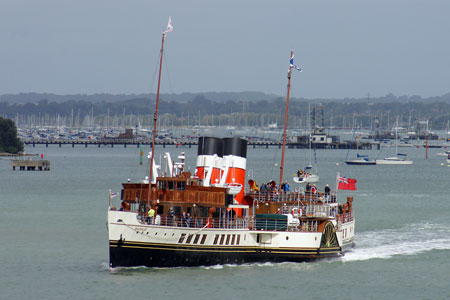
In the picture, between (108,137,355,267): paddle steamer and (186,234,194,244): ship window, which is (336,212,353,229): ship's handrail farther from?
(186,234,194,244): ship window

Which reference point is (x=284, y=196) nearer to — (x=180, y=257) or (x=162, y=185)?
(x=162, y=185)

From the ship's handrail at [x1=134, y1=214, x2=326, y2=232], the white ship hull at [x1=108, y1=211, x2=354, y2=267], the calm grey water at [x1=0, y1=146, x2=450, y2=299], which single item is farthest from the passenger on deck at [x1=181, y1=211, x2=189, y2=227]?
the calm grey water at [x1=0, y1=146, x2=450, y2=299]

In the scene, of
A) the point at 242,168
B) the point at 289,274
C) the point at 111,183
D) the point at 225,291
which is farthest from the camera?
the point at 111,183

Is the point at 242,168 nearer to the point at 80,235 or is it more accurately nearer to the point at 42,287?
the point at 42,287

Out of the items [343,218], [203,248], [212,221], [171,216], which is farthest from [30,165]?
[203,248]

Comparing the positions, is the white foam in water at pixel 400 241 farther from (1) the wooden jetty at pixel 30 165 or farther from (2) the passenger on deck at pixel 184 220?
(1) the wooden jetty at pixel 30 165

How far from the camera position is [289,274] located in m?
46.4

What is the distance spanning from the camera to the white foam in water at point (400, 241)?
2173 inches

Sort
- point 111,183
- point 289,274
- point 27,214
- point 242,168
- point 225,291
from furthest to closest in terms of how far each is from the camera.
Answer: point 111,183 → point 27,214 → point 242,168 → point 289,274 → point 225,291

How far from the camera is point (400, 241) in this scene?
201 ft

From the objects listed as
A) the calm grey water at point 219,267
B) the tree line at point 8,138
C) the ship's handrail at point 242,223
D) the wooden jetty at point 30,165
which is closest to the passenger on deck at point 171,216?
the ship's handrail at point 242,223

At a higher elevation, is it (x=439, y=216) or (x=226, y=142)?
(x=226, y=142)

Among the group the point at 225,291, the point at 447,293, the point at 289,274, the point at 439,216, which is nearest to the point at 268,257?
the point at 289,274

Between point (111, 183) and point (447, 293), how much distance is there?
7595 centimetres
